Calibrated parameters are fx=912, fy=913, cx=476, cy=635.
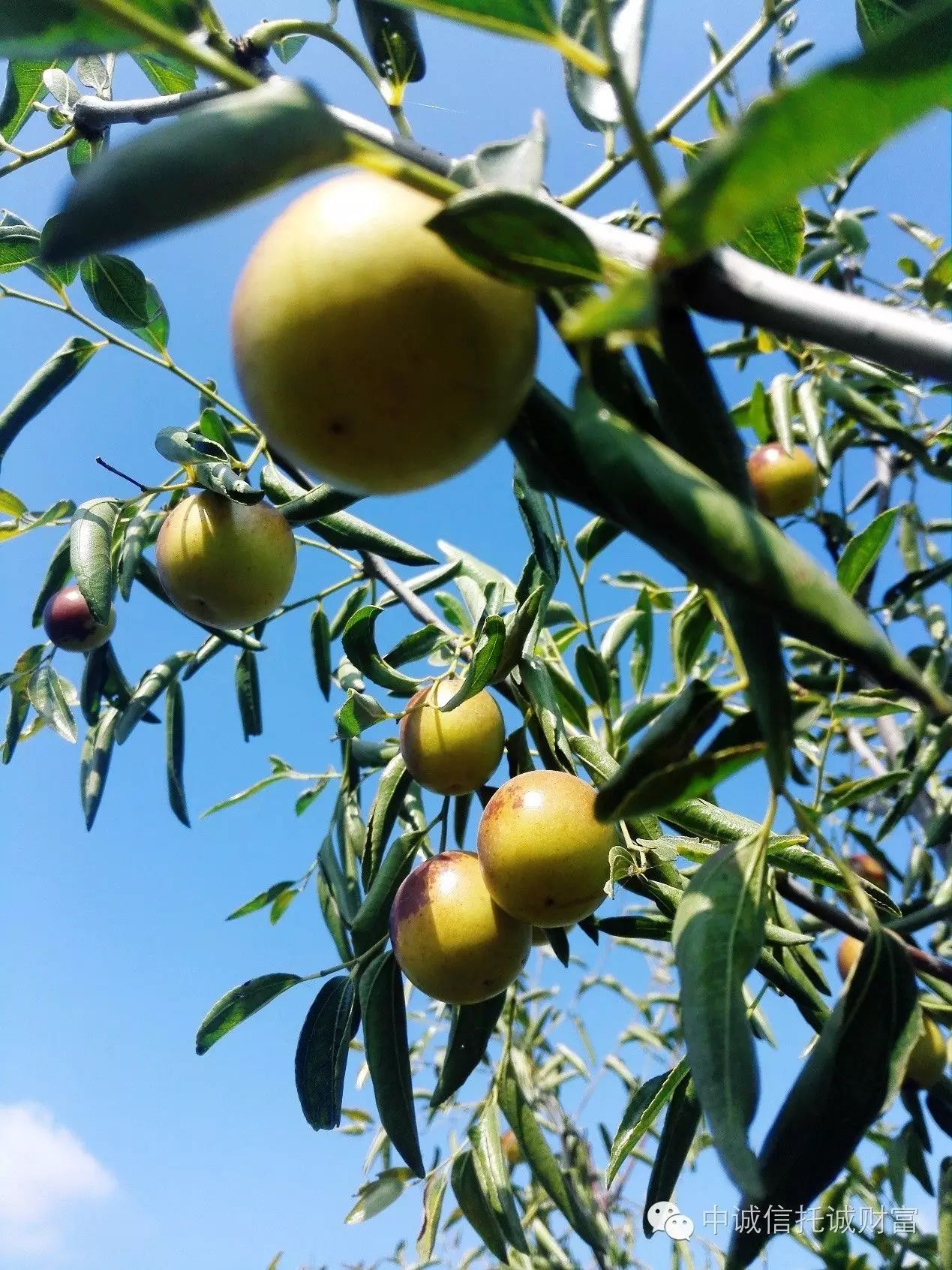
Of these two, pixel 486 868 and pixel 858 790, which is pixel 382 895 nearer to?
pixel 486 868

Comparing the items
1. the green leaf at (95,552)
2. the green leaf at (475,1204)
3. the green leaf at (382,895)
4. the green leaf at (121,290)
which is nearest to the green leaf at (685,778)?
the green leaf at (382,895)

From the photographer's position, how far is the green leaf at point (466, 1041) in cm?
180

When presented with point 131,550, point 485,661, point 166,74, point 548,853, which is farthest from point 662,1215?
point 166,74

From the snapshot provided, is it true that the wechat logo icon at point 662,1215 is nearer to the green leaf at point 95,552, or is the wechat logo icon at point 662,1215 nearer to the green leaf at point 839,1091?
the green leaf at point 839,1091

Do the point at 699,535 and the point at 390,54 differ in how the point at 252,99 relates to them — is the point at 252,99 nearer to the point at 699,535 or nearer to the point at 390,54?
→ the point at 699,535

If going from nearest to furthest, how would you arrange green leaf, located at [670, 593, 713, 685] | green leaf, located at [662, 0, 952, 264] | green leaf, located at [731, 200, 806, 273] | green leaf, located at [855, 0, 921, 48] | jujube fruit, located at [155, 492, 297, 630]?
1. green leaf, located at [662, 0, 952, 264]
2. green leaf, located at [731, 200, 806, 273]
3. green leaf, located at [855, 0, 921, 48]
4. jujube fruit, located at [155, 492, 297, 630]
5. green leaf, located at [670, 593, 713, 685]

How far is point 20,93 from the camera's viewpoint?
6.72ft

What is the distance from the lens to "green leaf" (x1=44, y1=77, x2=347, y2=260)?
0.52 m

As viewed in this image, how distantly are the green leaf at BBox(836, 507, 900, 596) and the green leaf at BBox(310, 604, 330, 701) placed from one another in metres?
1.44

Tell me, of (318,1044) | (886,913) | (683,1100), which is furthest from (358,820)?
(886,913)

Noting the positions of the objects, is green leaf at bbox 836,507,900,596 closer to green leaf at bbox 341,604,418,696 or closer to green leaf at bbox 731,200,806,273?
green leaf at bbox 731,200,806,273

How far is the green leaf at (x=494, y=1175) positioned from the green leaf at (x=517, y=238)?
2602 millimetres

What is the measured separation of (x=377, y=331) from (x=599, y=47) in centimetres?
61

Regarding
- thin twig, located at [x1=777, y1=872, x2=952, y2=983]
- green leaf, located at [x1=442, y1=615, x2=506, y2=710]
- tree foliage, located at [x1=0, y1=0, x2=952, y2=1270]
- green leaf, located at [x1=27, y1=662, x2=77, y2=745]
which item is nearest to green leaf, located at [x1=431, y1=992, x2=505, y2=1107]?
tree foliage, located at [x1=0, y1=0, x2=952, y2=1270]
